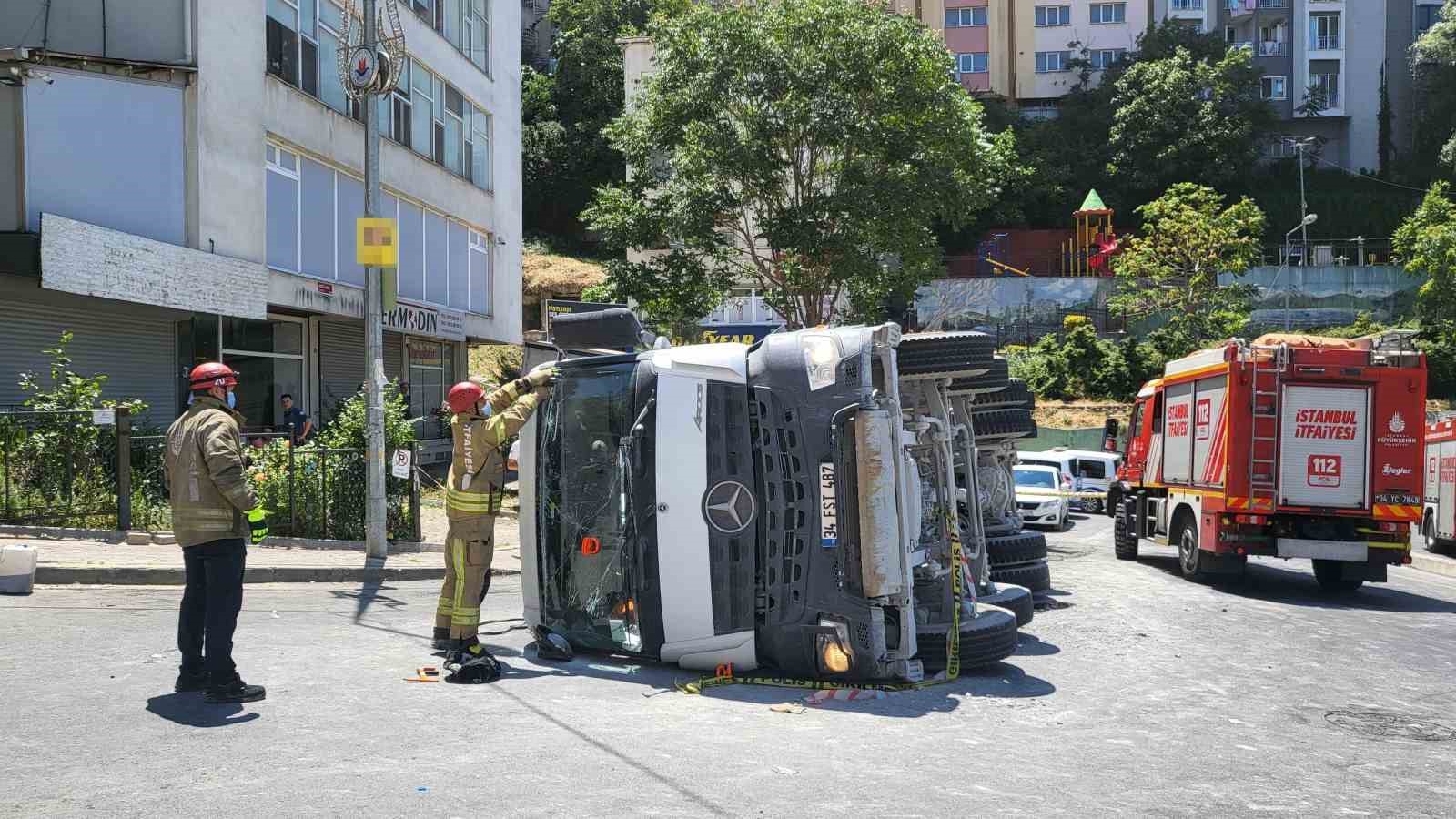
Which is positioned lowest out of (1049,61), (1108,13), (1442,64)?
(1442,64)

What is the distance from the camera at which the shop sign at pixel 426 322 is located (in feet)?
84.0

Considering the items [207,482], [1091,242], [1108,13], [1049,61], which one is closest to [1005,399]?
[207,482]

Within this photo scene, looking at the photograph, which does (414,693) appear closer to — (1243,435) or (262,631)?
(262,631)

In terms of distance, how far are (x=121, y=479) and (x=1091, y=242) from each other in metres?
49.3

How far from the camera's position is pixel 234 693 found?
655cm

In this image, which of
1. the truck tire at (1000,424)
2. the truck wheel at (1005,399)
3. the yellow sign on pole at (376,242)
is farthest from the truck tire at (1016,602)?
the yellow sign on pole at (376,242)

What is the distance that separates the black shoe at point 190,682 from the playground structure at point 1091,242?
51.3 metres

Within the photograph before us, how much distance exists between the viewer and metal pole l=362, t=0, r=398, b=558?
13391 mm

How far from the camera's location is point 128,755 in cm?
555

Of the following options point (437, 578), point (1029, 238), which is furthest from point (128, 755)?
point (1029, 238)

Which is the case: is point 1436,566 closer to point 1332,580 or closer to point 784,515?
point 1332,580

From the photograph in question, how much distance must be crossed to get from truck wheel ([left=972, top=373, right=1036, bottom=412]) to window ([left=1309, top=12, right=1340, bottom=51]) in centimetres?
6119

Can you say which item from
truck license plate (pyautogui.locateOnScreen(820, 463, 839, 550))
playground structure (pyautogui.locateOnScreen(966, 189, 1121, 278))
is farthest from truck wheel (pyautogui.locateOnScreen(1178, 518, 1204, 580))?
playground structure (pyautogui.locateOnScreen(966, 189, 1121, 278))

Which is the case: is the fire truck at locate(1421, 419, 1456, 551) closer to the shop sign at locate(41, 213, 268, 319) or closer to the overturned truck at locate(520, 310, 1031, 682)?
the overturned truck at locate(520, 310, 1031, 682)
